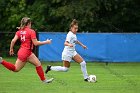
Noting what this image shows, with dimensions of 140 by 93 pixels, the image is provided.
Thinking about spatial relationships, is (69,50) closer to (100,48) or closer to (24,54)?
(24,54)

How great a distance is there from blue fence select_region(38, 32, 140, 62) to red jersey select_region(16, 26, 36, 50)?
1304 cm

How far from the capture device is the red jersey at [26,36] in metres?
13.7

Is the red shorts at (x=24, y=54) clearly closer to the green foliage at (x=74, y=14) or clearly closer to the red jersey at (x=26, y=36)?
the red jersey at (x=26, y=36)

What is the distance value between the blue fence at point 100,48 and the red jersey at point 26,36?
514 inches

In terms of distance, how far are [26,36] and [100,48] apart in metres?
13.6

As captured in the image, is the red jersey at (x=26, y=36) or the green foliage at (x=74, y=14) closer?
the red jersey at (x=26, y=36)

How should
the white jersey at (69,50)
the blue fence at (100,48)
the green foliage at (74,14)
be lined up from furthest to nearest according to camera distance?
1. the green foliage at (74,14)
2. the blue fence at (100,48)
3. the white jersey at (69,50)

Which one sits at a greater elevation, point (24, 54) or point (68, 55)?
point (24, 54)

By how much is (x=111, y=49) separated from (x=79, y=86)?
42.2 feet

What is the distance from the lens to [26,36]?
1370cm

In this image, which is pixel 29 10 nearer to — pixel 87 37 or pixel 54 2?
pixel 54 2

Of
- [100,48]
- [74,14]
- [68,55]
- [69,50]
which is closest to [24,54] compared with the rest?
[68,55]

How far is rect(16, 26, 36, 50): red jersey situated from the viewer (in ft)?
45.0

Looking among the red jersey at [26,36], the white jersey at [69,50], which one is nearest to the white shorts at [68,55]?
the white jersey at [69,50]
